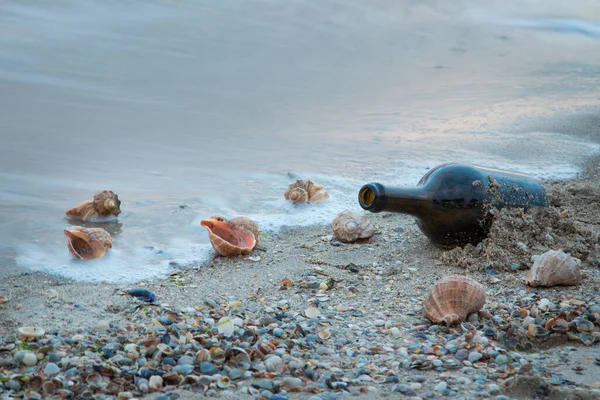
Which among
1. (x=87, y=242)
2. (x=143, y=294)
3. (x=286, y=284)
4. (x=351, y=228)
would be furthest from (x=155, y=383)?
(x=351, y=228)

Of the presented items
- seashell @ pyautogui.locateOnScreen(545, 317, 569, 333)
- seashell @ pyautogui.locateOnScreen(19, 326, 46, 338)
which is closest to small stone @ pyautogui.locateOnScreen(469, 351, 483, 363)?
seashell @ pyautogui.locateOnScreen(545, 317, 569, 333)

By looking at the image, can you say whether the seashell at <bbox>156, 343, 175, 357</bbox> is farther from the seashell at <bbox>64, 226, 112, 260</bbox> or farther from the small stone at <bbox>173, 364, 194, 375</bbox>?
the seashell at <bbox>64, 226, 112, 260</bbox>

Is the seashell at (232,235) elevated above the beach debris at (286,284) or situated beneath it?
elevated above

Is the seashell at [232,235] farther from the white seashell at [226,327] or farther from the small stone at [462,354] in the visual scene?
the small stone at [462,354]

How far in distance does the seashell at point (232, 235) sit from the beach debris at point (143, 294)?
844mm

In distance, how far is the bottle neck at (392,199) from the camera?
334 centimetres

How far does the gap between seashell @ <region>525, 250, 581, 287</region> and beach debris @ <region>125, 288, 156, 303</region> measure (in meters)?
1.74

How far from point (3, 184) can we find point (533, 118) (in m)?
5.65

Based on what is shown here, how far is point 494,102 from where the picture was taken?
8227 millimetres

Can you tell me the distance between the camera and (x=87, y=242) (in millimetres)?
3770

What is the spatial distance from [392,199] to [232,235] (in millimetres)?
1074

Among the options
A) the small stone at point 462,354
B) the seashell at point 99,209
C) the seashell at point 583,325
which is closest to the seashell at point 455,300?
the small stone at point 462,354

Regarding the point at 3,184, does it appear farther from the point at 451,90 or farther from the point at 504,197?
the point at 451,90

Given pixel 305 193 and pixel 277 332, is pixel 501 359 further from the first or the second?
pixel 305 193
